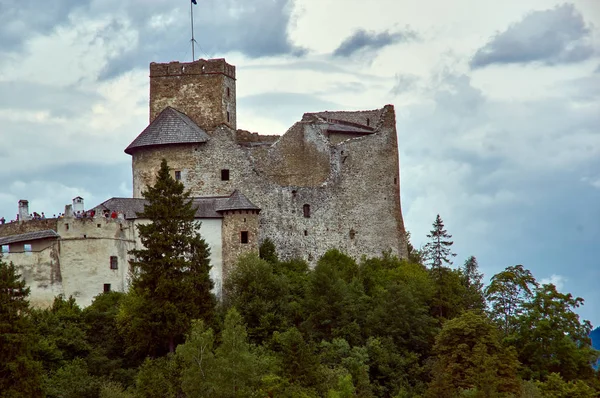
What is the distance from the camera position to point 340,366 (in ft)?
251

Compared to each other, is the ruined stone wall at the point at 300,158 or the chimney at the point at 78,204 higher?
the ruined stone wall at the point at 300,158

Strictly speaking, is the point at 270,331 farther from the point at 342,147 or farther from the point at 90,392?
the point at 342,147

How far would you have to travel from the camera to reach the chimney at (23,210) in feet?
260

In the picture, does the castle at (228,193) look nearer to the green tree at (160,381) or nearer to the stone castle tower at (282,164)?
the stone castle tower at (282,164)

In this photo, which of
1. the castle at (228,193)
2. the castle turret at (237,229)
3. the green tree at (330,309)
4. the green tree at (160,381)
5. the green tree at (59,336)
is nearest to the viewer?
the green tree at (160,381)

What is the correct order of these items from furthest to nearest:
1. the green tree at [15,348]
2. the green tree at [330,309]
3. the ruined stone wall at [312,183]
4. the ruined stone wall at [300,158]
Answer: the ruined stone wall at [300,158] → the ruined stone wall at [312,183] → the green tree at [330,309] → the green tree at [15,348]

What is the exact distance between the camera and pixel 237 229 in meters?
81.4

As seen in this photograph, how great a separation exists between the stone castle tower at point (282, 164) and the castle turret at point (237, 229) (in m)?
1.25

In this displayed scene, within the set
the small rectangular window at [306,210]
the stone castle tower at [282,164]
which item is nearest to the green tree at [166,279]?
the stone castle tower at [282,164]

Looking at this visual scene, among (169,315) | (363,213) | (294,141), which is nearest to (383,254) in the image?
(363,213)

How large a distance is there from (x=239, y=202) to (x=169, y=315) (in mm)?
10818

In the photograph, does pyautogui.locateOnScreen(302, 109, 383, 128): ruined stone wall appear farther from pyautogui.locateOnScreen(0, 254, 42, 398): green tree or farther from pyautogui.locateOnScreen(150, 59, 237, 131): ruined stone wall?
pyautogui.locateOnScreen(0, 254, 42, 398): green tree

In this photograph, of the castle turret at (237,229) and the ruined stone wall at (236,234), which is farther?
the castle turret at (237,229)

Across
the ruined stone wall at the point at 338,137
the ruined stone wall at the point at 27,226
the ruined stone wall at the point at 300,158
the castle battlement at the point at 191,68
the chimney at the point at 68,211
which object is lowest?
the ruined stone wall at the point at 27,226
